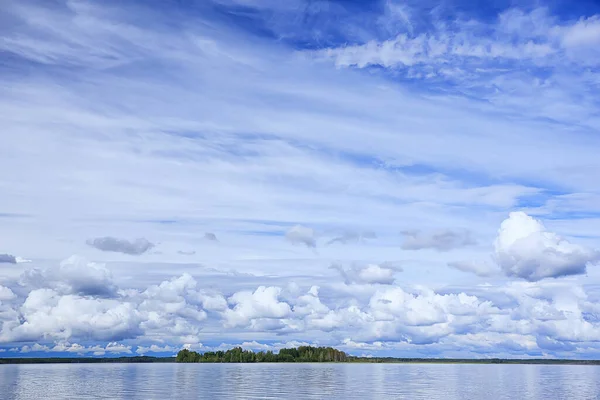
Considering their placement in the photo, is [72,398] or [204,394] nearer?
[72,398]

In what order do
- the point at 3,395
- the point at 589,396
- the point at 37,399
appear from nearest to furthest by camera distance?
the point at 37,399 → the point at 3,395 → the point at 589,396

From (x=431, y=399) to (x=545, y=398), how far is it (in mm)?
22895

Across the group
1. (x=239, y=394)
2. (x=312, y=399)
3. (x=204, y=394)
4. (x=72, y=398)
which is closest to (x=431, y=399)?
(x=312, y=399)

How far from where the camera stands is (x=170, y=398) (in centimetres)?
10550

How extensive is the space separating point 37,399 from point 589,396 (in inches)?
3938

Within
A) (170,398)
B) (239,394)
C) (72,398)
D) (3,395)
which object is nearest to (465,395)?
(239,394)

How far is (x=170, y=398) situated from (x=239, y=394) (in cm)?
1400

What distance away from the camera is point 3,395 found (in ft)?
363

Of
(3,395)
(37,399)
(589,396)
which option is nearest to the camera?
(37,399)

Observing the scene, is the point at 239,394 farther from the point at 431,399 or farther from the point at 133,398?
the point at 431,399

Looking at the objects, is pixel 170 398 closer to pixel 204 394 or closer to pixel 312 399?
pixel 204 394

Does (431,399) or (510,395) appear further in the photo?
(510,395)

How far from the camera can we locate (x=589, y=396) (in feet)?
388

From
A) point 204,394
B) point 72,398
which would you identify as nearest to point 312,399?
point 204,394
